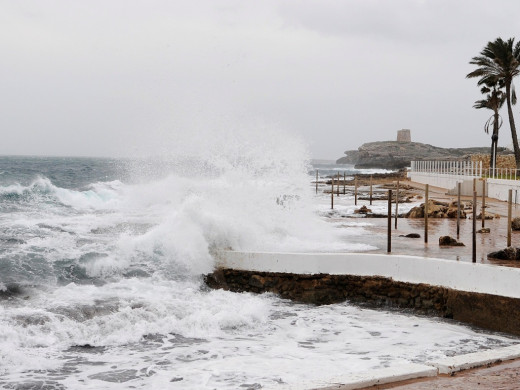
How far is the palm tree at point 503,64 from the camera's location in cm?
3941

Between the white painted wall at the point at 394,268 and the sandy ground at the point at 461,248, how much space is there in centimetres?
86

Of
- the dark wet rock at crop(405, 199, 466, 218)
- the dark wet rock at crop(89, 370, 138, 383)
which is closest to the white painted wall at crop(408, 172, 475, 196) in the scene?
the dark wet rock at crop(405, 199, 466, 218)

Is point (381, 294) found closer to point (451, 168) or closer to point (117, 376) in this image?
point (117, 376)

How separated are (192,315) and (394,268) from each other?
3.52 m

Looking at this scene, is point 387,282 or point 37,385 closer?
point 37,385

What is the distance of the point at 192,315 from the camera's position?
9672mm

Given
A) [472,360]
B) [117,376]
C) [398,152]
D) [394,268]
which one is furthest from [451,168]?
[398,152]

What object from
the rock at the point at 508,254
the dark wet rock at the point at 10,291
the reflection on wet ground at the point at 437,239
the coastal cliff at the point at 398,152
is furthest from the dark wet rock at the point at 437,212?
the coastal cliff at the point at 398,152

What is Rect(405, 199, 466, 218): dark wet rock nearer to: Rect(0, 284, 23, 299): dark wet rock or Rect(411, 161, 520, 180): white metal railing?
Rect(411, 161, 520, 180): white metal railing

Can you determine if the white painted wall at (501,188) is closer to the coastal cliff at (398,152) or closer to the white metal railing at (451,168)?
the white metal railing at (451,168)

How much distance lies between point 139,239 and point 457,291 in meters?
6.73

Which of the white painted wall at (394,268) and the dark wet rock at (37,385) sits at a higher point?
the white painted wall at (394,268)

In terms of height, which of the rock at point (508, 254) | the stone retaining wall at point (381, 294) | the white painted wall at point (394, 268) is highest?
the rock at point (508, 254)

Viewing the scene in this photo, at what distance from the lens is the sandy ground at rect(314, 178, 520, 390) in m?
5.81
